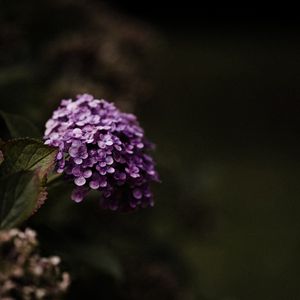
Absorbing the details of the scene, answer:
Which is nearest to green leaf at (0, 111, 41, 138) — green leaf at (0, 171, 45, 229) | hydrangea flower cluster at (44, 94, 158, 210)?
hydrangea flower cluster at (44, 94, 158, 210)

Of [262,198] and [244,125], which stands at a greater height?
[244,125]

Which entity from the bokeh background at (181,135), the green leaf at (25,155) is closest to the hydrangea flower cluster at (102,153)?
the green leaf at (25,155)

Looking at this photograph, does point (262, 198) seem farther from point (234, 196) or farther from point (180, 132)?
point (180, 132)

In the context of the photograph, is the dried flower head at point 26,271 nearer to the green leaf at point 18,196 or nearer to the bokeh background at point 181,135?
the green leaf at point 18,196

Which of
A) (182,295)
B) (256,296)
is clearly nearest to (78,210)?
(182,295)

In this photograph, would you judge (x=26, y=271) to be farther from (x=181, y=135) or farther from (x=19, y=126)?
(x=181, y=135)

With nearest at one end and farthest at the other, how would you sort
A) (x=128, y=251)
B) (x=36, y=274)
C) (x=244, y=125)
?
1. (x=36, y=274)
2. (x=128, y=251)
3. (x=244, y=125)

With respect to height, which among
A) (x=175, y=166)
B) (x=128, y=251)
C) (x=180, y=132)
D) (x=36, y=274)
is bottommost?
(x=36, y=274)

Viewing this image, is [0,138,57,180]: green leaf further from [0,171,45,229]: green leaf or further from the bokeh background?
the bokeh background
